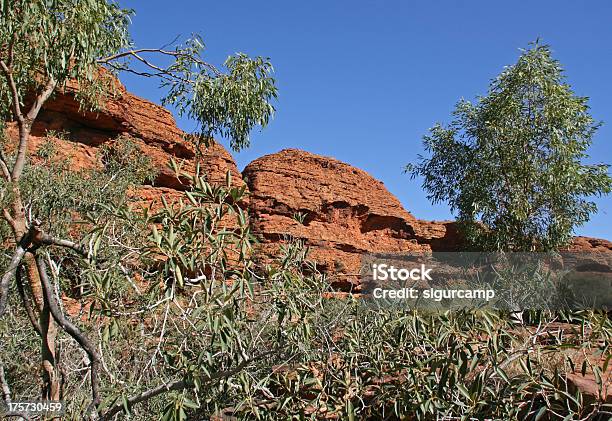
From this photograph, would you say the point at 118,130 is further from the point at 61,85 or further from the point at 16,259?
the point at 16,259

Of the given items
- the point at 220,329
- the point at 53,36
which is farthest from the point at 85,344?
the point at 53,36

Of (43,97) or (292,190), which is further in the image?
(292,190)

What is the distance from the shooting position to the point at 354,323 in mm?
5594

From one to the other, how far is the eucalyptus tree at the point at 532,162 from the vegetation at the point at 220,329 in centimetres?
840

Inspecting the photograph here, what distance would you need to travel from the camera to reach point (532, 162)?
1359cm

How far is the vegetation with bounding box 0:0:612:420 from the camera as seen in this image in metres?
4.15

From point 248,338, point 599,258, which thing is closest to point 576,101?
point 599,258

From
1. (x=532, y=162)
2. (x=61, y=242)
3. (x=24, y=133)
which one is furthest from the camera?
(x=532, y=162)

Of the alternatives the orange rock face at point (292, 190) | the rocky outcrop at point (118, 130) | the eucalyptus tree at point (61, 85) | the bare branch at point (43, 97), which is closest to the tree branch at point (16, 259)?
the eucalyptus tree at point (61, 85)

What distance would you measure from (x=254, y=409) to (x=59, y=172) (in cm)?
656

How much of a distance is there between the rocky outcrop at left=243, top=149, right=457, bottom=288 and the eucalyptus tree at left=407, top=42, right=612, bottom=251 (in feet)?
18.1

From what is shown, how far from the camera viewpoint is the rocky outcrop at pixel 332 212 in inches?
748

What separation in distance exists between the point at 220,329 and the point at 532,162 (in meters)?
11.5

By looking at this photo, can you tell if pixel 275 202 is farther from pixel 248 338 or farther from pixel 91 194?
pixel 248 338
